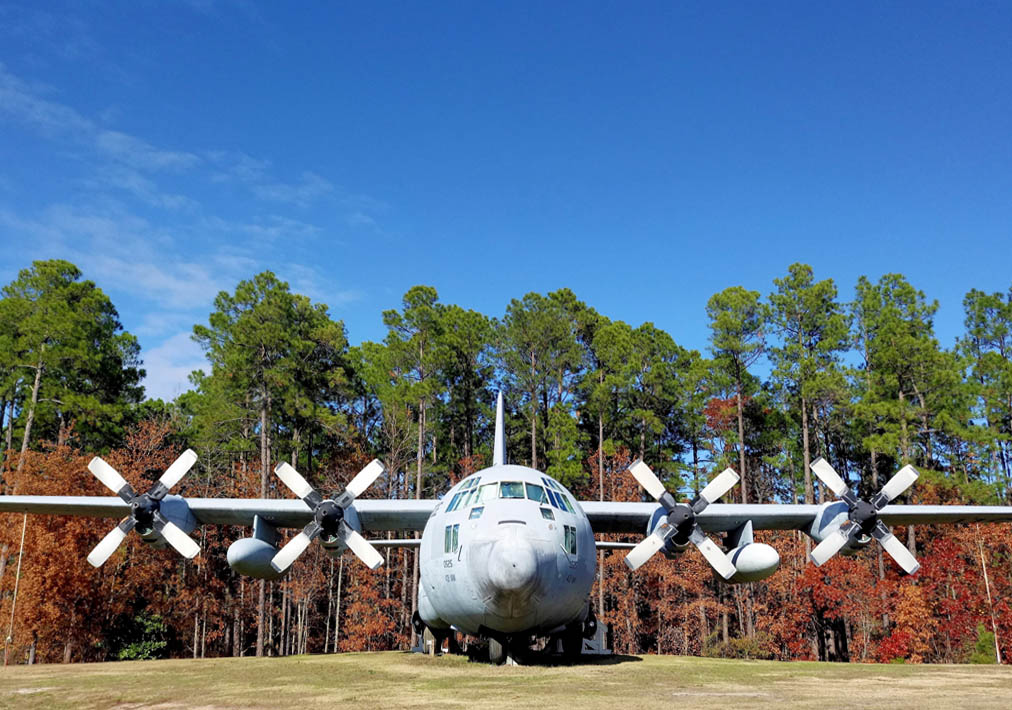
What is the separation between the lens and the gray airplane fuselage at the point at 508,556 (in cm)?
1168

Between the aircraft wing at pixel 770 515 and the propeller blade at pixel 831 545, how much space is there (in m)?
0.55

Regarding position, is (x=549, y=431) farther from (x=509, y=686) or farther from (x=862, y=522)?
(x=509, y=686)

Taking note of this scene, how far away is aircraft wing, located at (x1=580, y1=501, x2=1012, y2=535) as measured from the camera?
1808 centimetres

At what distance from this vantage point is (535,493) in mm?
13492

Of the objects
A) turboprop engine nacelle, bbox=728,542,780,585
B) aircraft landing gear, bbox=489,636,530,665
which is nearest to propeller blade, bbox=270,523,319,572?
aircraft landing gear, bbox=489,636,530,665

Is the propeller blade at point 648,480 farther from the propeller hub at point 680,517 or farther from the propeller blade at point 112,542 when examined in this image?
the propeller blade at point 112,542

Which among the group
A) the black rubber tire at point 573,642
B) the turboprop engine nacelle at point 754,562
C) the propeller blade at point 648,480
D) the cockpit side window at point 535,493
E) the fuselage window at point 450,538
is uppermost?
the propeller blade at point 648,480

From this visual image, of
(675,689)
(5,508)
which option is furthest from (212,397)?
(675,689)

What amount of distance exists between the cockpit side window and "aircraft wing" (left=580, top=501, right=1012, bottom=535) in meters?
4.61

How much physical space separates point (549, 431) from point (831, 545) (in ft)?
80.8

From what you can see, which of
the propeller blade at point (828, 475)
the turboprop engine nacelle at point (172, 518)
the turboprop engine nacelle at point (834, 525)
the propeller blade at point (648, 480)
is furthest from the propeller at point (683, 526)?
the turboprop engine nacelle at point (172, 518)

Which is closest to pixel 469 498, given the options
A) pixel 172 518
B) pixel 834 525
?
pixel 172 518

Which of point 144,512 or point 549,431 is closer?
point 144,512

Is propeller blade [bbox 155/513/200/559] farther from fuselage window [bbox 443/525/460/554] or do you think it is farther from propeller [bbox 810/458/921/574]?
propeller [bbox 810/458/921/574]
